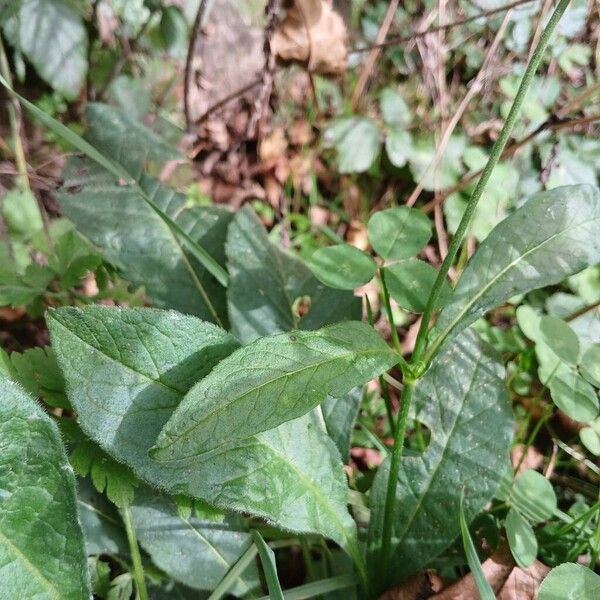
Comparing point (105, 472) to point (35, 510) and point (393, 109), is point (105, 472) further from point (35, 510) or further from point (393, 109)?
point (393, 109)

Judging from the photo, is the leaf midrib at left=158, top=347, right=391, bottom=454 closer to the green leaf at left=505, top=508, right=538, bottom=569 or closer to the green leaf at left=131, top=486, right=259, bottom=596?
the green leaf at left=131, top=486, right=259, bottom=596

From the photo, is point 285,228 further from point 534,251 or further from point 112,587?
point 112,587

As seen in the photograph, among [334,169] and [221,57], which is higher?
[221,57]

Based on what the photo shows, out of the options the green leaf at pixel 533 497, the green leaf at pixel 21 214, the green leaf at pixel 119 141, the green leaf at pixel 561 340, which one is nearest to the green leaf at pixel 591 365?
the green leaf at pixel 561 340

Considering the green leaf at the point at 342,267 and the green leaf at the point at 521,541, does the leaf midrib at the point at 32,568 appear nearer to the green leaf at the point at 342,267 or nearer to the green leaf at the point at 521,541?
the green leaf at the point at 342,267

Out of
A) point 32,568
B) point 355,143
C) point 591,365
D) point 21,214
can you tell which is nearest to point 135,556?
point 32,568

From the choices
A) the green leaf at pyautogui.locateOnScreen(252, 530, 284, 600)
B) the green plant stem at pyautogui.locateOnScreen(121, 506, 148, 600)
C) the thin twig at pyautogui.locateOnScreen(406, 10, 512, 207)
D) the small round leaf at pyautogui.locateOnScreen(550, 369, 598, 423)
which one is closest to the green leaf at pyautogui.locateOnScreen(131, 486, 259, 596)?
the green plant stem at pyautogui.locateOnScreen(121, 506, 148, 600)

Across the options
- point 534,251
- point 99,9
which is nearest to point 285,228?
point 99,9
